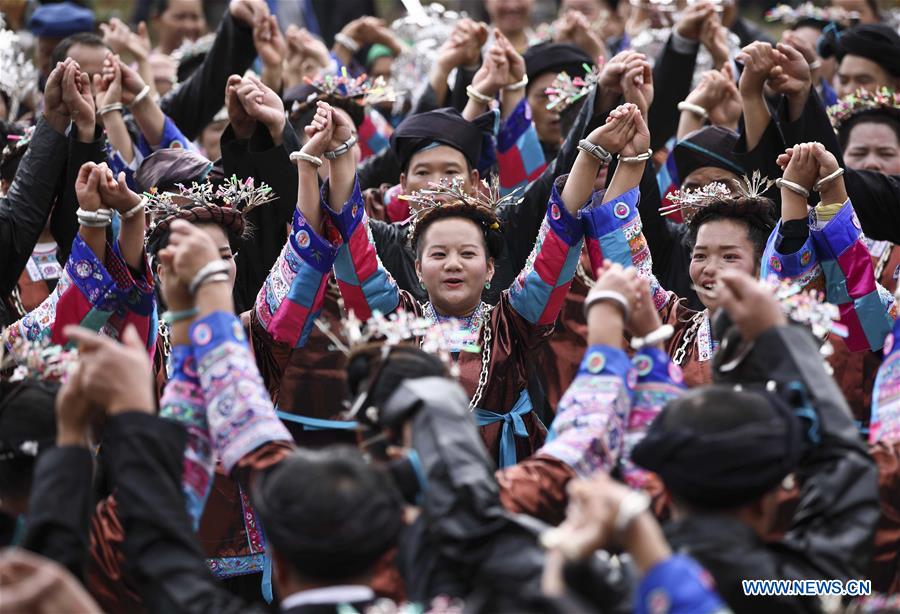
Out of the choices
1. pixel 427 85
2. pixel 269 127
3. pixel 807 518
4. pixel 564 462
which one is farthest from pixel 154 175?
pixel 807 518

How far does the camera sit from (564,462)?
11.3 ft

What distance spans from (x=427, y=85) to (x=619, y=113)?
2324 millimetres

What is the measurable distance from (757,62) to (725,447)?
2.61 m

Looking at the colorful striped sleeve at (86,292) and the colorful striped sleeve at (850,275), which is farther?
the colorful striped sleeve at (850,275)

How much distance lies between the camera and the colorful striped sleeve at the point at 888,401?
365cm

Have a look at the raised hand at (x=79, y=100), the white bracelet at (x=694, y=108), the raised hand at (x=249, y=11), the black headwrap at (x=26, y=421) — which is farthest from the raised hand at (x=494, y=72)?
the black headwrap at (x=26, y=421)

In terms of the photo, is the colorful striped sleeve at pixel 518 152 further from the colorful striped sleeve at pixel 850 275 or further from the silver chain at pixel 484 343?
the colorful striped sleeve at pixel 850 275

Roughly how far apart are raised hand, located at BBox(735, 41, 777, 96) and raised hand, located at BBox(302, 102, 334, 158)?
5.53 ft

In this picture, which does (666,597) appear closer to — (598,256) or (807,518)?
(807,518)

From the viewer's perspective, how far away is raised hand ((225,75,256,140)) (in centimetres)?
538

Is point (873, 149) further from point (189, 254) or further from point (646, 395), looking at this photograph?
point (189, 254)

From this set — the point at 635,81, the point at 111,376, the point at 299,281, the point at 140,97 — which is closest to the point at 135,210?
the point at 299,281

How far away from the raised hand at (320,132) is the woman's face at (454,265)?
56cm

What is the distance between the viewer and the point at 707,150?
5.82 m
